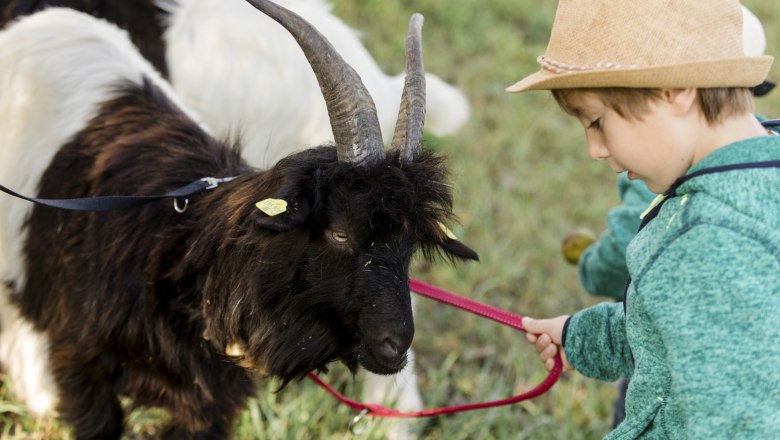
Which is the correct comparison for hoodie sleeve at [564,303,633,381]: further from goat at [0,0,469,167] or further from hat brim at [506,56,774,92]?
goat at [0,0,469,167]

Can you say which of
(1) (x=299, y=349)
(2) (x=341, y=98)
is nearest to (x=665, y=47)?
(2) (x=341, y=98)

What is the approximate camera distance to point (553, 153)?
21.9 ft

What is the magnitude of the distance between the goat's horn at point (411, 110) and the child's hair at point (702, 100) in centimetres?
77

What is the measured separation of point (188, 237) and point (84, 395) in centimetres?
73

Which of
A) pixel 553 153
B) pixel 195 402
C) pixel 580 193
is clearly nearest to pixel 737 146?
pixel 195 402

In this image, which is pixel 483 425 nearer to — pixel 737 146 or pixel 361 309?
pixel 361 309

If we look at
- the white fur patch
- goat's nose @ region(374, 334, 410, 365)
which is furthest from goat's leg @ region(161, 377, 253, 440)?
goat's nose @ region(374, 334, 410, 365)

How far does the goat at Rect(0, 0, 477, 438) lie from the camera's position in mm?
2359

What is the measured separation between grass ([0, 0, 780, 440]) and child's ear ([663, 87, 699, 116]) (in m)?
1.08

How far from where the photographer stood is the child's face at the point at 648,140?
1.84 m

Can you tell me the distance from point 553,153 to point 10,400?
14.5 feet

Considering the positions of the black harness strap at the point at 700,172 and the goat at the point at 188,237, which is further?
the goat at the point at 188,237

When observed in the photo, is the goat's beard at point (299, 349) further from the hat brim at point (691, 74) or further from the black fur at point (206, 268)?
the hat brim at point (691, 74)

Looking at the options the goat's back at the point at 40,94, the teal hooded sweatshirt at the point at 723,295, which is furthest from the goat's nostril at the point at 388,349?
the goat's back at the point at 40,94
